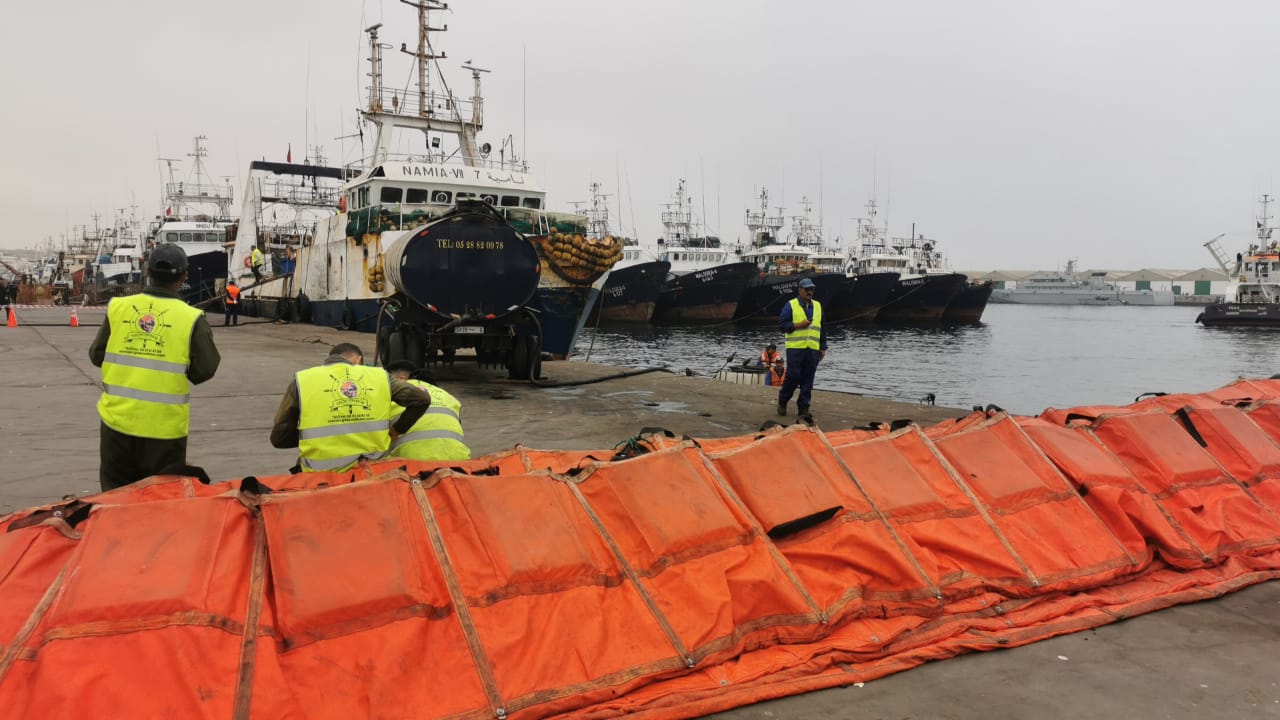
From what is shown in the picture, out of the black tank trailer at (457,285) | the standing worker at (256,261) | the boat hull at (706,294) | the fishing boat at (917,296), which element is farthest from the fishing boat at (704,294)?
the black tank trailer at (457,285)

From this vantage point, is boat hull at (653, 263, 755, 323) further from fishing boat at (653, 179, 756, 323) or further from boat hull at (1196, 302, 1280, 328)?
boat hull at (1196, 302, 1280, 328)

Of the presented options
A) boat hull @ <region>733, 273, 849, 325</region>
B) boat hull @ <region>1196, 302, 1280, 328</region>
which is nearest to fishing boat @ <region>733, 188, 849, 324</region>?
boat hull @ <region>733, 273, 849, 325</region>

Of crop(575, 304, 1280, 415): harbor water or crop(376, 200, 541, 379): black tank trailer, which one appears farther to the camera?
crop(575, 304, 1280, 415): harbor water

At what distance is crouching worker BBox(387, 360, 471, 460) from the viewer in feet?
15.4

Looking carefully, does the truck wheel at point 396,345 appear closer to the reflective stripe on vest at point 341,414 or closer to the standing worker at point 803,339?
the standing worker at point 803,339

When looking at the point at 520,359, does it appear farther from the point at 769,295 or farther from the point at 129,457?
the point at 769,295

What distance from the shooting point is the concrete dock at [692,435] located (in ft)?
11.0

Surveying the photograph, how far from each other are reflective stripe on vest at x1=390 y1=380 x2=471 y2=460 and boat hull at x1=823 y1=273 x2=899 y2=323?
5310cm

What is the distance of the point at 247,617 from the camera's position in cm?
314

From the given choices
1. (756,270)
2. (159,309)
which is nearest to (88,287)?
(756,270)

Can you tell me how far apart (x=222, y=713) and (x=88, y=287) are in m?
67.3

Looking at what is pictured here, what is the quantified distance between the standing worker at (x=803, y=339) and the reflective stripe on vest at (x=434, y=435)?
5.21 metres

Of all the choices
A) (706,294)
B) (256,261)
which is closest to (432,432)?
(256,261)

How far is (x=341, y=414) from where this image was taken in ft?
14.1
